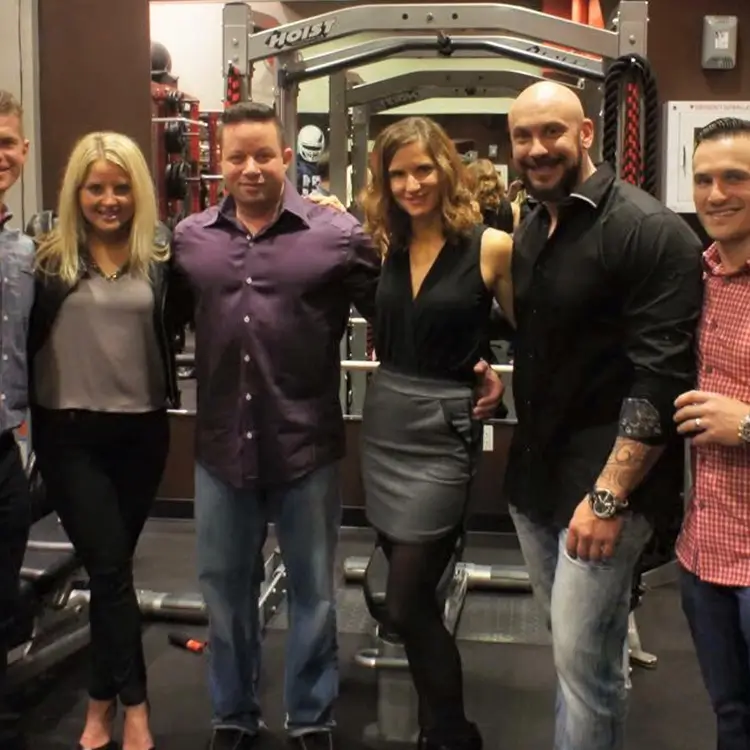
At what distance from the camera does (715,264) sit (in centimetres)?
173

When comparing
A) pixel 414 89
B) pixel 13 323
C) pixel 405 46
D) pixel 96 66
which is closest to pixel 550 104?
pixel 13 323

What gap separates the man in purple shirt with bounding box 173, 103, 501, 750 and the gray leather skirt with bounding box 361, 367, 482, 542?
0.29 feet

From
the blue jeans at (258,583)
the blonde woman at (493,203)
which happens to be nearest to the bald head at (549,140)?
the blue jeans at (258,583)

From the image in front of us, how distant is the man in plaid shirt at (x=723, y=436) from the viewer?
1.63 meters

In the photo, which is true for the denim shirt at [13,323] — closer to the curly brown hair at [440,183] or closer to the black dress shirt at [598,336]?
the curly brown hair at [440,183]

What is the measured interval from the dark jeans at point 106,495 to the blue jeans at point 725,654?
51.8 inches

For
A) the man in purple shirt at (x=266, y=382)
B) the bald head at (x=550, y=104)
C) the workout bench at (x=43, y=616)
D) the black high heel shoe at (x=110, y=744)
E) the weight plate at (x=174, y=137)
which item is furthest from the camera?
the weight plate at (x=174, y=137)

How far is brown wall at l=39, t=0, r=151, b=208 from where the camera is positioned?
444 cm

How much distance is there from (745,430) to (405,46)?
2.56m

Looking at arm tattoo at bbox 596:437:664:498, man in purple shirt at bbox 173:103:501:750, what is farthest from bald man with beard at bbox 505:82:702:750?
man in purple shirt at bbox 173:103:501:750

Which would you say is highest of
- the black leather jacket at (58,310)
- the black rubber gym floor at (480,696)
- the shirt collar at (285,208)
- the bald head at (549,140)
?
the bald head at (549,140)

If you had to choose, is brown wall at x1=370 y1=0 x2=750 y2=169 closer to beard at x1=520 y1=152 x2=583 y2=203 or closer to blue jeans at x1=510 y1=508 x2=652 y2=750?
beard at x1=520 y1=152 x2=583 y2=203

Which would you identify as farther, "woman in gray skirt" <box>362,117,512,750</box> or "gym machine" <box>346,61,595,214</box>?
"gym machine" <box>346,61,595,214</box>

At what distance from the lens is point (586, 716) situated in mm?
1903
